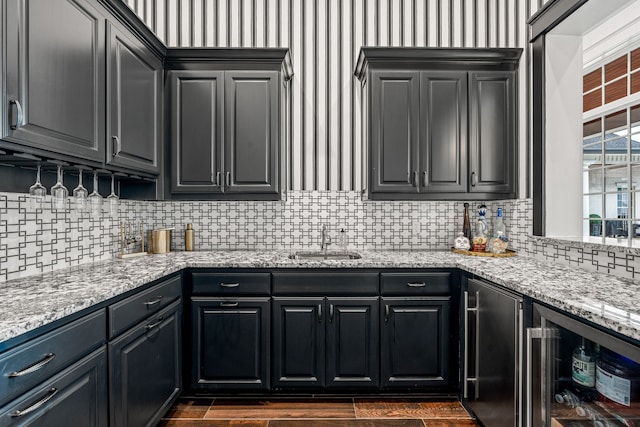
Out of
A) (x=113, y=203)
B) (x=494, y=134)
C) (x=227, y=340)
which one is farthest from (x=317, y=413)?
(x=494, y=134)

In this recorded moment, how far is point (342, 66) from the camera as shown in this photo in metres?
3.16

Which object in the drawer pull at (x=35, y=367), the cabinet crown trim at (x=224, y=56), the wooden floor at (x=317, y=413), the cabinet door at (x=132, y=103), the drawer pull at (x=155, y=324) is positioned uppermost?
the cabinet crown trim at (x=224, y=56)

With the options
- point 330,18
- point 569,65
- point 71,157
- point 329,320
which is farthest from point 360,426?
point 330,18

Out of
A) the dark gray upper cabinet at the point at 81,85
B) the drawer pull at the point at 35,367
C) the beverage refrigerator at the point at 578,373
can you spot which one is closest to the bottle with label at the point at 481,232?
the beverage refrigerator at the point at 578,373

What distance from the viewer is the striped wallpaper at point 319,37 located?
3.16 meters

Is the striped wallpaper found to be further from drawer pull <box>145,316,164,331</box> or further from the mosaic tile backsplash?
drawer pull <box>145,316,164,331</box>

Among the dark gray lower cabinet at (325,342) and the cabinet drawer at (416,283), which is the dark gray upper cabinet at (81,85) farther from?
the cabinet drawer at (416,283)

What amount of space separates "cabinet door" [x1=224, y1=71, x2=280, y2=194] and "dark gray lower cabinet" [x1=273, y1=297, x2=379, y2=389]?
85 cm

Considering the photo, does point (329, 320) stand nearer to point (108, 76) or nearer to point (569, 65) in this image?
point (108, 76)

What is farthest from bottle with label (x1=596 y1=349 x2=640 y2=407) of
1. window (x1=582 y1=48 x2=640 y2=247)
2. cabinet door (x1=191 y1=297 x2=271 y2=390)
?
cabinet door (x1=191 y1=297 x2=271 y2=390)

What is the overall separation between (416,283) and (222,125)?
5.54ft

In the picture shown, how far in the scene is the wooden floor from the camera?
7.32ft

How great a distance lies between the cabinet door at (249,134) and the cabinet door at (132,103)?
0.47 meters

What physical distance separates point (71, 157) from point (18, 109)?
36 centimetres
